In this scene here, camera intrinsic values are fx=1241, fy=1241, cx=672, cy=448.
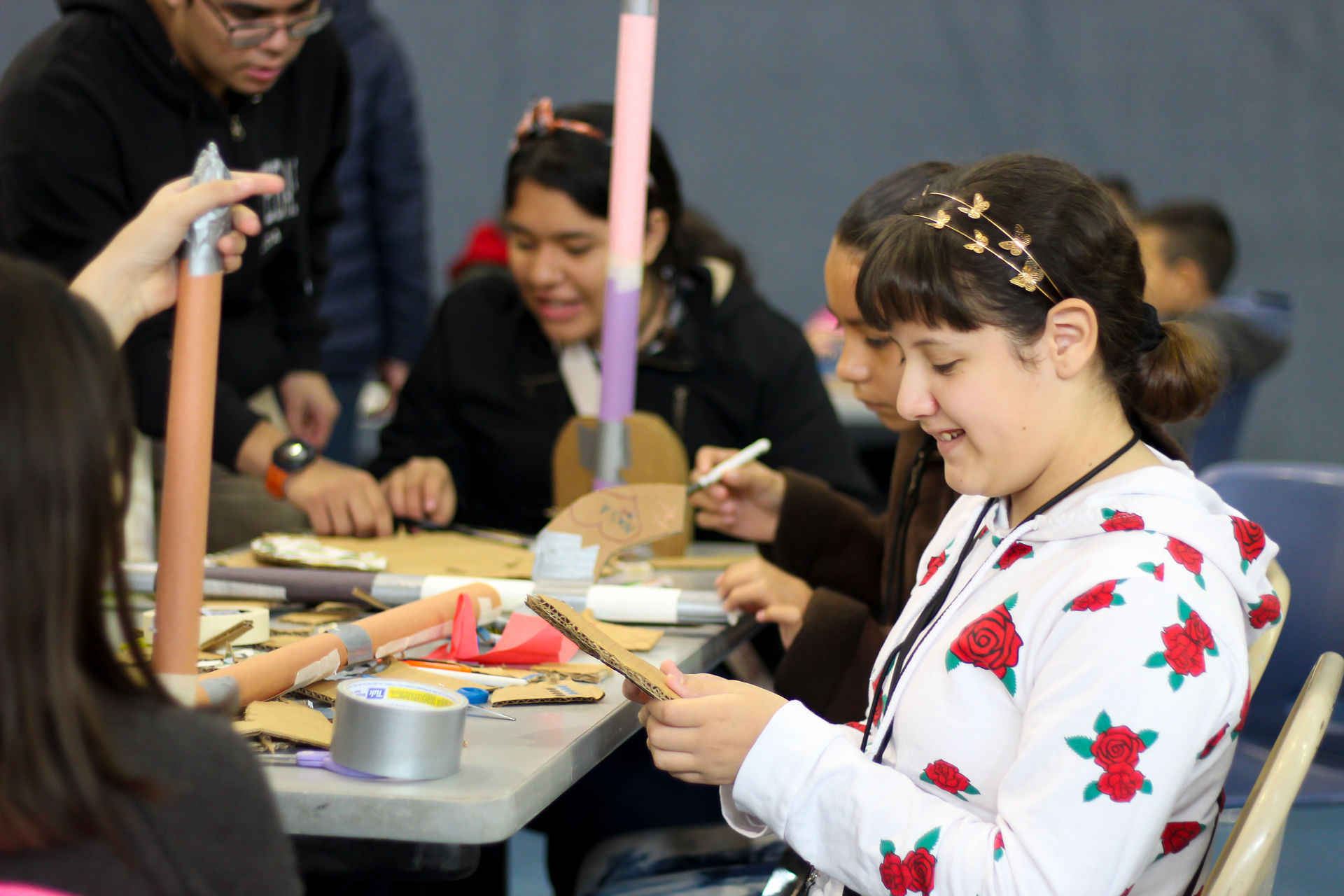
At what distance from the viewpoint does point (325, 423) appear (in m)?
1.97

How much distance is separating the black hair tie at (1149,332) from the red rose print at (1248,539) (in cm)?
15

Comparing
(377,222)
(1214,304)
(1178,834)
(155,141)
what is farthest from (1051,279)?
(1214,304)

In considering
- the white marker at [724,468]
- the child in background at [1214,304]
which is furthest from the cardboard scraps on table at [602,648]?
the child in background at [1214,304]

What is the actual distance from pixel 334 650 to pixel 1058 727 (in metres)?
0.52

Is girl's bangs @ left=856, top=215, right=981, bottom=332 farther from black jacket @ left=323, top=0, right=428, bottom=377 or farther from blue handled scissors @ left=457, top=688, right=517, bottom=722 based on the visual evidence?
black jacket @ left=323, top=0, right=428, bottom=377

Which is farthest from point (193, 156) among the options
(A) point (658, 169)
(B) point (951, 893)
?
(B) point (951, 893)

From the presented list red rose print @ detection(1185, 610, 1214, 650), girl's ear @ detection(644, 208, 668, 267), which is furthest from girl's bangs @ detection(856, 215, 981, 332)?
girl's ear @ detection(644, 208, 668, 267)

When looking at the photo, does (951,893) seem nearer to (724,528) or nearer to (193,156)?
(724,528)

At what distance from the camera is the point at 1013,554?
0.90 metres

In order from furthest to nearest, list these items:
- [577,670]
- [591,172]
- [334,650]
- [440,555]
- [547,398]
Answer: [547,398] < [591,172] < [440,555] < [577,670] < [334,650]

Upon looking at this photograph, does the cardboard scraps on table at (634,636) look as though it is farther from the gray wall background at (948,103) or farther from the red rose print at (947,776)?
the gray wall background at (948,103)

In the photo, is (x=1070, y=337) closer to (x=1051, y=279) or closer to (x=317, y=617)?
(x=1051, y=279)

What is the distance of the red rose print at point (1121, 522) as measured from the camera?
0.83 metres

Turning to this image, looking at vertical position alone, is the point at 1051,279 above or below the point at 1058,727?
above
